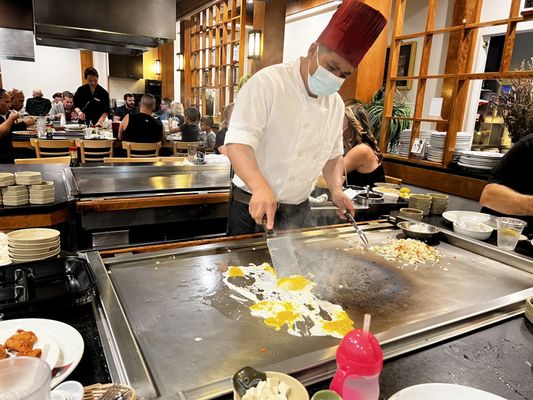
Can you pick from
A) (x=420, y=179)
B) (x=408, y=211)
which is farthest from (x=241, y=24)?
(x=408, y=211)

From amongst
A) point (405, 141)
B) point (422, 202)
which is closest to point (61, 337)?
point (422, 202)

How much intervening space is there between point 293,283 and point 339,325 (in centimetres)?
30

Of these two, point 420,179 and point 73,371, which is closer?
point 73,371

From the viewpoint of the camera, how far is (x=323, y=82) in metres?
1.89

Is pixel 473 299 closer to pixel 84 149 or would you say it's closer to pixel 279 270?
pixel 279 270

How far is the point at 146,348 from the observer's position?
1089 mm

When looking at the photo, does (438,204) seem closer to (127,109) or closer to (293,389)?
(293,389)

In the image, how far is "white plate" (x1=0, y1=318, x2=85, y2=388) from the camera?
89cm

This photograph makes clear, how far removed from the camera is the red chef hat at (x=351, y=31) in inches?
70.8

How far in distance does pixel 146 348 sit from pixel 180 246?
Result: 722 millimetres

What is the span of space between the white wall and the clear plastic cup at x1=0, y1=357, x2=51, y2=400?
647cm

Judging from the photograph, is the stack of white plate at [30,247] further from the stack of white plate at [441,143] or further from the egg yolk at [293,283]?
the stack of white plate at [441,143]

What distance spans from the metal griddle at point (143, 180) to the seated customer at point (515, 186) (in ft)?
6.33

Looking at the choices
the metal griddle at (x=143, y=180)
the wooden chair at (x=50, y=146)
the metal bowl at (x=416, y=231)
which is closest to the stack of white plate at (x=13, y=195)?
the metal griddle at (x=143, y=180)
